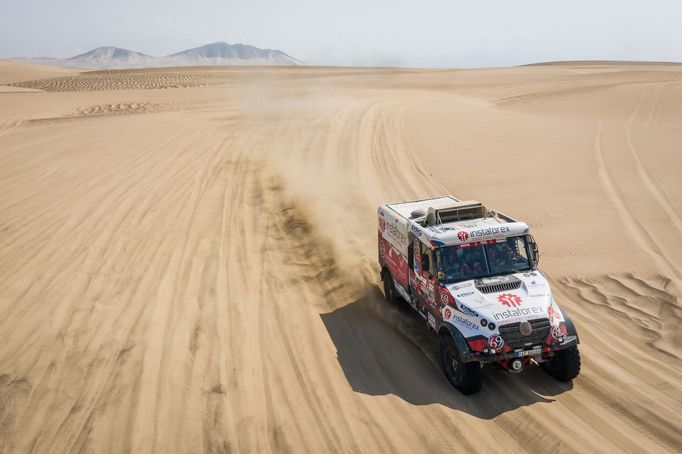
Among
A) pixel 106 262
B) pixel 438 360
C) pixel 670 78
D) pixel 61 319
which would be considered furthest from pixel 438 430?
pixel 670 78

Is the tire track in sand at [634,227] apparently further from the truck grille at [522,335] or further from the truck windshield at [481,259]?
the truck grille at [522,335]

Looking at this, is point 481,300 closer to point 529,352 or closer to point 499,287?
point 499,287

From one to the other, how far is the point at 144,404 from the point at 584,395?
6.58 metres

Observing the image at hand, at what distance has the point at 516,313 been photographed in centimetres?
859

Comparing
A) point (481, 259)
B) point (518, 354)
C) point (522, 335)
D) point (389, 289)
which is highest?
point (481, 259)

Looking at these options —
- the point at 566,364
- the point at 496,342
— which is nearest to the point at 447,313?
the point at 496,342

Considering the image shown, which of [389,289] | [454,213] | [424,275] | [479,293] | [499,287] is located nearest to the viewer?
[479,293]

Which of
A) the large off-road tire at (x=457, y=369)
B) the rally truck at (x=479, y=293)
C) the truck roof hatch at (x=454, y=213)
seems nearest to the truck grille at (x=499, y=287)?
the rally truck at (x=479, y=293)

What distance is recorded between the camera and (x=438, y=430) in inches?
→ 312

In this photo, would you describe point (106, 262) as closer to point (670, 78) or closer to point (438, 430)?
point (438, 430)

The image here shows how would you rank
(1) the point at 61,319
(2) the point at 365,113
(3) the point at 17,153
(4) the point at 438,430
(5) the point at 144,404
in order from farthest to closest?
(2) the point at 365,113 < (3) the point at 17,153 < (1) the point at 61,319 < (5) the point at 144,404 < (4) the point at 438,430

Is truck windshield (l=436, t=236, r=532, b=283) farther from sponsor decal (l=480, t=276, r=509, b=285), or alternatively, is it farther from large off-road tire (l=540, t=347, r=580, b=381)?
large off-road tire (l=540, t=347, r=580, b=381)

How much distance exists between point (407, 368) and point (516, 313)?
81.8 inches

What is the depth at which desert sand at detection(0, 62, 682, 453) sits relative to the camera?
8.12m
